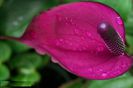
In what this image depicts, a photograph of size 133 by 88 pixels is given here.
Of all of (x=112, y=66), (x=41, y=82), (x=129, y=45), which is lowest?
(x=41, y=82)

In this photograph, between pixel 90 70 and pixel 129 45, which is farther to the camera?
pixel 129 45

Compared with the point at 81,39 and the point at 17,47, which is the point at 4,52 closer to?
the point at 17,47

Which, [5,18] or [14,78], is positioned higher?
[5,18]

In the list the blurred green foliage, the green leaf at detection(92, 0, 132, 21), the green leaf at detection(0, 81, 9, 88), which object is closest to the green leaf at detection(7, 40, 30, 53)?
the blurred green foliage

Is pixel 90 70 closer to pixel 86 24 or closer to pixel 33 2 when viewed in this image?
pixel 86 24

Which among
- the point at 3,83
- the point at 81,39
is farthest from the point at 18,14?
the point at 81,39

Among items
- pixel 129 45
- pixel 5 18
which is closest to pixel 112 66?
pixel 129 45

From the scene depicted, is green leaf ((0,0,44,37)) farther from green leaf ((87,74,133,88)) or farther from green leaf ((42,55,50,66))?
green leaf ((87,74,133,88))
